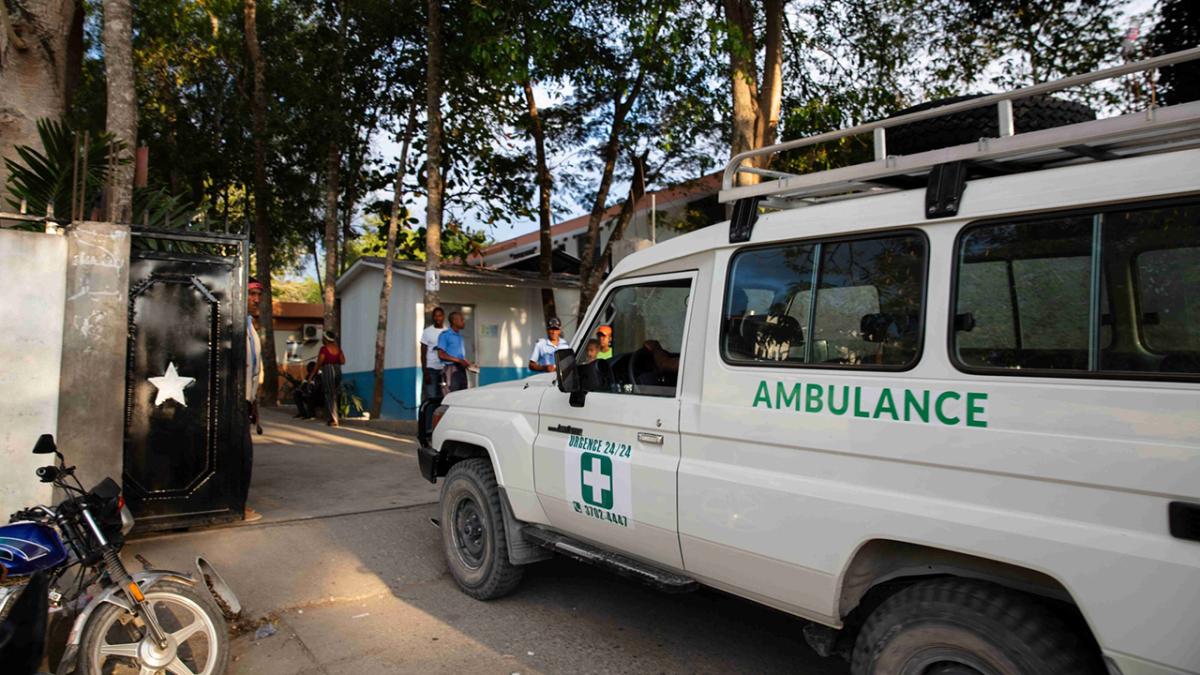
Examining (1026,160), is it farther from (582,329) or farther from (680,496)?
(582,329)

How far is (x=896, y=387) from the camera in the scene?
2814mm

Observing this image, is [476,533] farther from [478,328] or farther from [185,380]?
[478,328]

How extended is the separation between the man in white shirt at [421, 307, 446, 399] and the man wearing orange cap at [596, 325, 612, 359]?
5523 mm

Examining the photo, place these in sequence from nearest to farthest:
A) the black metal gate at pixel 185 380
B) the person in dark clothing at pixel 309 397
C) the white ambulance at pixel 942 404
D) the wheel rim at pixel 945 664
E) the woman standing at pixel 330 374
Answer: the white ambulance at pixel 942 404 < the wheel rim at pixel 945 664 < the black metal gate at pixel 185 380 < the woman standing at pixel 330 374 < the person in dark clothing at pixel 309 397

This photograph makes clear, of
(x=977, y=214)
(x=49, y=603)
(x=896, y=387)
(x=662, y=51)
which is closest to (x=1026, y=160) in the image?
(x=977, y=214)

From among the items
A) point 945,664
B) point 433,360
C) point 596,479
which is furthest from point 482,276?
point 945,664

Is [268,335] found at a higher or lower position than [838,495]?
higher

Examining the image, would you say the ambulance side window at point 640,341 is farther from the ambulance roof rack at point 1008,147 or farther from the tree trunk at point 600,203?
the tree trunk at point 600,203

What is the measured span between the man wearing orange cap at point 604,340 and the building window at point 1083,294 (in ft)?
6.38

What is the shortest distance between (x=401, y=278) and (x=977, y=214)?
52.2 feet

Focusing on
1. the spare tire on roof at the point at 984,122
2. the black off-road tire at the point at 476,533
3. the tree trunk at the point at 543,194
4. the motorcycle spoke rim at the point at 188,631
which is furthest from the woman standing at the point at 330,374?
the spare tire on roof at the point at 984,122

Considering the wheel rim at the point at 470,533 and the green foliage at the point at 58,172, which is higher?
the green foliage at the point at 58,172

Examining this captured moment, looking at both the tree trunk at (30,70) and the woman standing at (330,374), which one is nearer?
the tree trunk at (30,70)

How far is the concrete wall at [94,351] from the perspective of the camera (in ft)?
17.1
